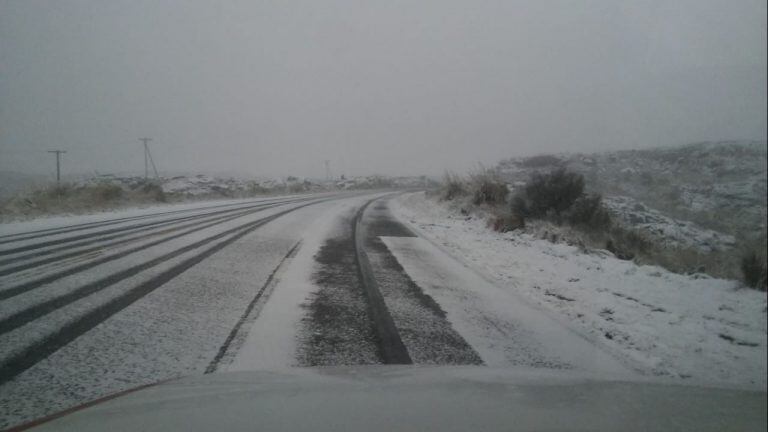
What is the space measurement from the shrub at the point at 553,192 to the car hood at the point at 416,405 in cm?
1014

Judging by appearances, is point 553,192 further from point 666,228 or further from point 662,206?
point 666,228

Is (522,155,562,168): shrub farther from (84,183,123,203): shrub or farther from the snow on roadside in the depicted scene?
(84,183,123,203): shrub

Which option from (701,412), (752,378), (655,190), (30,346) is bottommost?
(752,378)

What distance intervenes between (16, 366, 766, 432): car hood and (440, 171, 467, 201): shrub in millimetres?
18509

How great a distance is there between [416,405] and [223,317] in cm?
308

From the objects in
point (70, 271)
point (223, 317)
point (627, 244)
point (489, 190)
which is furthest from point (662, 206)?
point (70, 271)

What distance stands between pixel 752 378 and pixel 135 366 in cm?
486

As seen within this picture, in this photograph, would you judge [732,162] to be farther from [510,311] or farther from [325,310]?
[325,310]

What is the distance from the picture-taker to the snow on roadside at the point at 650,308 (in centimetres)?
358

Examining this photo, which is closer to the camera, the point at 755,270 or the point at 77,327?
the point at 77,327

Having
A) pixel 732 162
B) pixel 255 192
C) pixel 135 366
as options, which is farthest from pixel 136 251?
pixel 255 192

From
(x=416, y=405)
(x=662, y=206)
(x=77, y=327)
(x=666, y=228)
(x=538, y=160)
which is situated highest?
(x=538, y=160)

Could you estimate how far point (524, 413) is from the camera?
1928 mm

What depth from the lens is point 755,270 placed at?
414 cm
